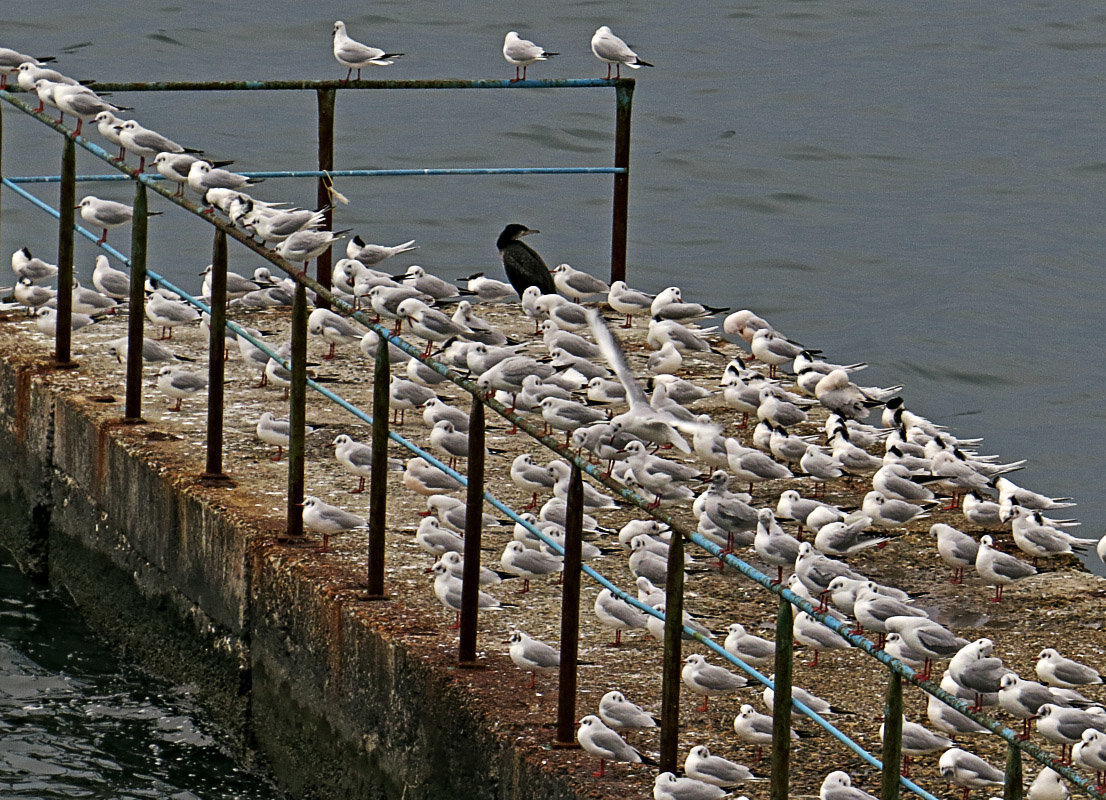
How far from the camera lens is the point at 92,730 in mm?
8703

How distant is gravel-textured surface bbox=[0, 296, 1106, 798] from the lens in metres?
6.90

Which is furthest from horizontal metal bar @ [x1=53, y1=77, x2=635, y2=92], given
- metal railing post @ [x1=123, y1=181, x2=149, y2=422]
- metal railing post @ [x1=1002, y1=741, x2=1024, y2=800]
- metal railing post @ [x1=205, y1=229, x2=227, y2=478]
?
metal railing post @ [x1=1002, y1=741, x2=1024, y2=800]

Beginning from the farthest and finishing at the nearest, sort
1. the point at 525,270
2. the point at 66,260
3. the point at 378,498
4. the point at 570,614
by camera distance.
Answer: the point at 525,270 → the point at 66,260 → the point at 378,498 → the point at 570,614

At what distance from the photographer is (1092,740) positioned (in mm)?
6547

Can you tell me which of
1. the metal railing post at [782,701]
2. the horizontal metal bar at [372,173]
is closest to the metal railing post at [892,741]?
the metal railing post at [782,701]

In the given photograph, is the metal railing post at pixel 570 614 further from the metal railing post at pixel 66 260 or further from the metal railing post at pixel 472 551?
the metal railing post at pixel 66 260

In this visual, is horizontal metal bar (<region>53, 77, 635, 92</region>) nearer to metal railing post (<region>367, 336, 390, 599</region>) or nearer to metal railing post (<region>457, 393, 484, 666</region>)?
metal railing post (<region>367, 336, 390, 599</region>)

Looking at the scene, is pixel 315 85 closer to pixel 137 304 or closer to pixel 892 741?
pixel 137 304

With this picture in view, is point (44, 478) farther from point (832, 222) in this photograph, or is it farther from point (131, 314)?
point (832, 222)

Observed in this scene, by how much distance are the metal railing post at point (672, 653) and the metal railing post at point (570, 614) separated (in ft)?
1.19

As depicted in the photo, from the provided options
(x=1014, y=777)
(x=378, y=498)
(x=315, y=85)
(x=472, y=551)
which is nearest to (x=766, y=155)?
(x=315, y=85)

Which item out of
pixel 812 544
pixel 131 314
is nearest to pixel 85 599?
pixel 131 314

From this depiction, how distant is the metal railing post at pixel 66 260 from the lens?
10141mm

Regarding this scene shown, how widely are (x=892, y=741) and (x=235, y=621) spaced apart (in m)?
3.66
